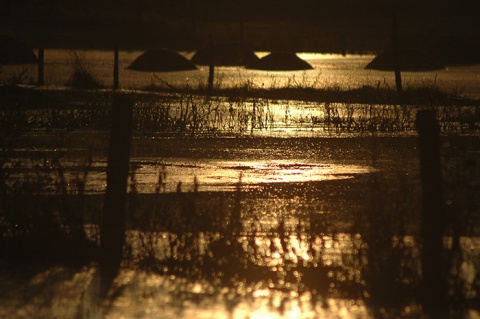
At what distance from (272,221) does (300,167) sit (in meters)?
5.31

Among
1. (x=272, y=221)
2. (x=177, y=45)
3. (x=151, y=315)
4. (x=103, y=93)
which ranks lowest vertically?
(x=151, y=315)

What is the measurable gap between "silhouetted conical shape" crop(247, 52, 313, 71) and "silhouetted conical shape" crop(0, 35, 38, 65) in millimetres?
10724

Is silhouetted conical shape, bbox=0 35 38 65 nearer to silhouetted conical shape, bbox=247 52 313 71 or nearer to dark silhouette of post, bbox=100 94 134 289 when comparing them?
silhouetted conical shape, bbox=247 52 313 71

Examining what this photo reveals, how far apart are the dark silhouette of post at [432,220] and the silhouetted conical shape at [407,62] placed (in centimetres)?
4172

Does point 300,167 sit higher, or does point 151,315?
point 300,167

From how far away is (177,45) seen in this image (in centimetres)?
8400

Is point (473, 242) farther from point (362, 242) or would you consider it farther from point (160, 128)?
point (160, 128)

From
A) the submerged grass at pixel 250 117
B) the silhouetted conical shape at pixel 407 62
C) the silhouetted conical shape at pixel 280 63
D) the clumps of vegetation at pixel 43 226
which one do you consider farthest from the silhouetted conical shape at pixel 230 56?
the clumps of vegetation at pixel 43 226

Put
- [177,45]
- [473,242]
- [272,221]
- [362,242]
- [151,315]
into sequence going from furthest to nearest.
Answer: [177,45], [272,221], [473,242], [362,242], [151,315]

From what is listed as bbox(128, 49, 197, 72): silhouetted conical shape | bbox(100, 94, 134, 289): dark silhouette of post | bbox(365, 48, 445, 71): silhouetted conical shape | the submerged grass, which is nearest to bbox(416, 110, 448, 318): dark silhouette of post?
bbox(100, 94, 134, 289): dark silhouette of post

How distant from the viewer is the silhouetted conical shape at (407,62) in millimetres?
51219

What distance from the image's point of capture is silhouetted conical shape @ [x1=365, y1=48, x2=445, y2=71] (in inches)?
2016

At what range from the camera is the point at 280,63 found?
54.2 meters

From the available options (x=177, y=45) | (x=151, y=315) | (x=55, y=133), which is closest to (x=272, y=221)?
(x=151, y=315)
